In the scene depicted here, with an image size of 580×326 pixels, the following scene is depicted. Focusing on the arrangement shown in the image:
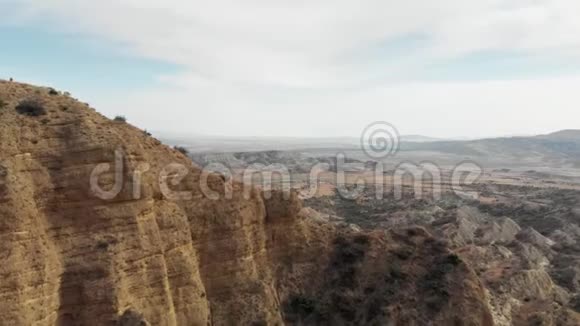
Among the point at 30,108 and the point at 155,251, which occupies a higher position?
the point at 30,108

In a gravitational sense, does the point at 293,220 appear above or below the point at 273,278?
above

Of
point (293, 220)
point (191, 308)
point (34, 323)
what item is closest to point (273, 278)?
point (293, 220)

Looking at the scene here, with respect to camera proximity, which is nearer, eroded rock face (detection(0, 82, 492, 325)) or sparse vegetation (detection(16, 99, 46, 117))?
eroded rock face (detection(0, 82, 492, 325))

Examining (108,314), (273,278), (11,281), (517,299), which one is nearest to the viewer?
(11,281)

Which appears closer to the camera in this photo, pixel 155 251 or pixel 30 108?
pixel 30 108

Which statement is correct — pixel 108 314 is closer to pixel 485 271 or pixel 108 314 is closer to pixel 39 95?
pixel 39 95

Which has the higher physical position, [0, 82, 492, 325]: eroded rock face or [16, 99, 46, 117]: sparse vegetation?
[16, 99, 46, 117]: sparse vegetation
